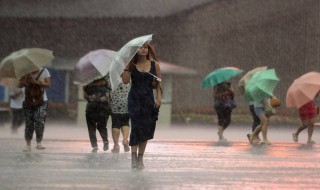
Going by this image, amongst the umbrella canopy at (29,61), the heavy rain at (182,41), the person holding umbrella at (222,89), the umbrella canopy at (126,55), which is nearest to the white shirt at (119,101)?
the umbrella canopy at (29,61)

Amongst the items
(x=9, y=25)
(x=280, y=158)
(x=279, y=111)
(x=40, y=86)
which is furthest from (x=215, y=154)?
(x=9, y=25)

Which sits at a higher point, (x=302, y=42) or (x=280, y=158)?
(x=302, y=42)

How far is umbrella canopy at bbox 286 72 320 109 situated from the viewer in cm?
1738

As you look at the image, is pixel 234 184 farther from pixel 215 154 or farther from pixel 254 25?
pixel 254 25

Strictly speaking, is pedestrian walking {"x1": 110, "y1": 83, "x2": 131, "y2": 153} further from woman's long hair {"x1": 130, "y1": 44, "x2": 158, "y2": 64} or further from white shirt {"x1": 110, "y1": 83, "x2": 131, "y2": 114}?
woman's long hair {"x1": 130, "y1": 44, "x2": 158, "y2": 64}

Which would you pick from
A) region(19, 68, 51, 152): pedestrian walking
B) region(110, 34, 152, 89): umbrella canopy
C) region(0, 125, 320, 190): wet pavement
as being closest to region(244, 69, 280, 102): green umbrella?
region(0, 125, 320, 190): wet pavement

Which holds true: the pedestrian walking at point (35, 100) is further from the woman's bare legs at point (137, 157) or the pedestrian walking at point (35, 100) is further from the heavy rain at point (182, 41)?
the heavy rain at point (182, 41)

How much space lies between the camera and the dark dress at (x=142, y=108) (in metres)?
10.8

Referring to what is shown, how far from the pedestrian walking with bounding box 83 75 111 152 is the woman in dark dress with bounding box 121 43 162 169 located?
130 inches

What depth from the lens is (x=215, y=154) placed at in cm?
1417

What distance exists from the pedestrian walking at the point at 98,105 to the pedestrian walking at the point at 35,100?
28.1 inches

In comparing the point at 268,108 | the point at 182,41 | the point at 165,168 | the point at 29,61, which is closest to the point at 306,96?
the point at 268,108

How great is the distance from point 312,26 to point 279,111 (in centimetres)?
338

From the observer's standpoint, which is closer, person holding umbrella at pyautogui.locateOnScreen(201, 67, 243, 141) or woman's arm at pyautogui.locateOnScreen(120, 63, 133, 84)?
woman's arm at pyautogui.locateOnScreen(120, 63, 133, 84)
